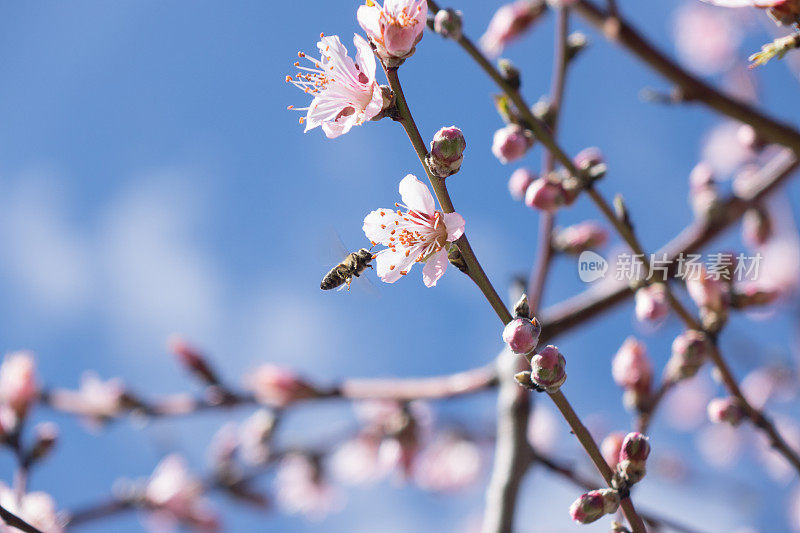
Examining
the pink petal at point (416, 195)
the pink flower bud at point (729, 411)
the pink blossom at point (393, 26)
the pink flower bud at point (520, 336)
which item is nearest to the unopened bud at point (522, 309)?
the pink flower bud at point (520, 336)

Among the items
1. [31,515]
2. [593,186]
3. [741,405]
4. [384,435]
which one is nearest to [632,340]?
[741,405]

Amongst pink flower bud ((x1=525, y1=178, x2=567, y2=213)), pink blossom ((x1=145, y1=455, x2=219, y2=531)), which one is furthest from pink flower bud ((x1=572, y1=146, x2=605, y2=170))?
pink blossom ((x1=145, y1=455, x2=219, y2=531))

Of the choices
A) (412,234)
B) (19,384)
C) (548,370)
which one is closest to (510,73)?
(412,234)

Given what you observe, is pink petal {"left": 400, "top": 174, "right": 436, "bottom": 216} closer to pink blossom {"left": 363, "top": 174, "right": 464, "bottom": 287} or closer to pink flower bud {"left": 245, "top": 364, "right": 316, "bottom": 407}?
pink blossom {"left": 363, "top": 174, "right": 464, "bottom": 287}

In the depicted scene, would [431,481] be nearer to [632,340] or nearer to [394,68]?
[632,340]

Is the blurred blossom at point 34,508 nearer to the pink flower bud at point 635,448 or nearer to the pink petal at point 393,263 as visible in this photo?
the pink petal at point 393,263
